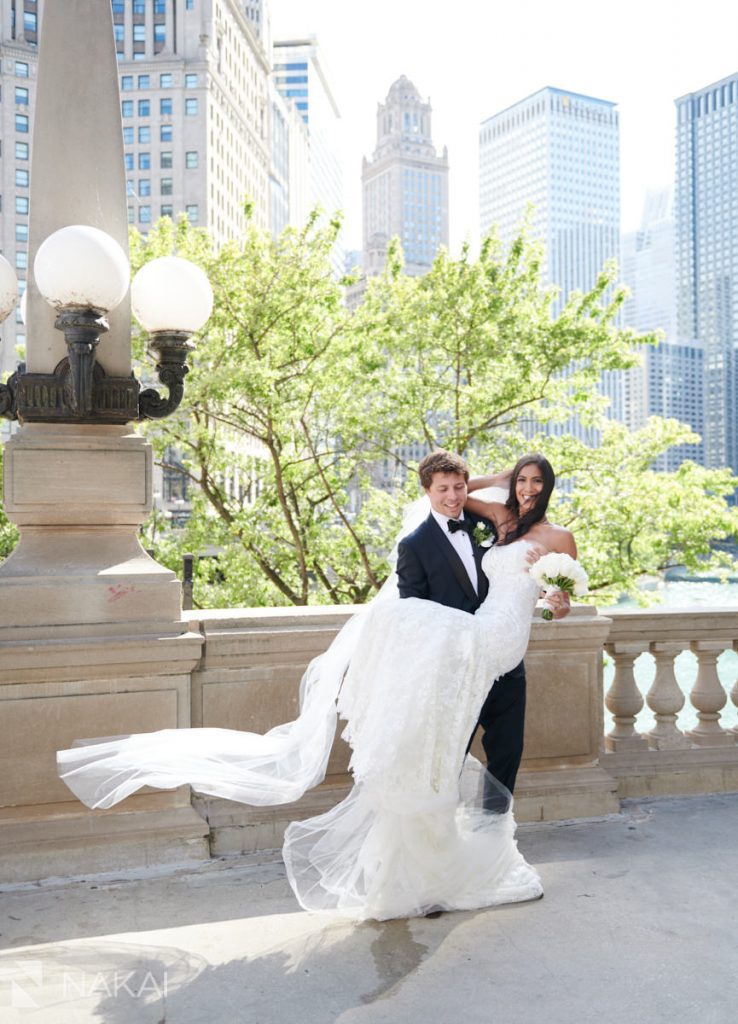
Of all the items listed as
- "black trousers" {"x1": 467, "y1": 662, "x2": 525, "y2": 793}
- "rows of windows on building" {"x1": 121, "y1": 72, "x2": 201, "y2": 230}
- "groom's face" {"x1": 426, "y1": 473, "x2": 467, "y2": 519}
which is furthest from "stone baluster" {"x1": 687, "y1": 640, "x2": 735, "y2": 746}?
"rows of windows on building" {"x1": 121, "y1": 72, "x2": 201, "y2": 230}

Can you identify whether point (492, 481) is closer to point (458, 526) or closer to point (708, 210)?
point (458, 526)

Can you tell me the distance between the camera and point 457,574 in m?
4.28

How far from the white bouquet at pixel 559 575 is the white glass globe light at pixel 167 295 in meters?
2.31

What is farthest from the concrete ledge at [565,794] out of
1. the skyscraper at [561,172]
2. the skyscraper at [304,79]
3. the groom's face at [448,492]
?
the skyscraper at [304,79]

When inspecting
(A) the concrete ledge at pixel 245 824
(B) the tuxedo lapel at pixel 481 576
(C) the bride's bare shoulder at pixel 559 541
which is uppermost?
(C) the bride's bare shoulder at pixel 559 541

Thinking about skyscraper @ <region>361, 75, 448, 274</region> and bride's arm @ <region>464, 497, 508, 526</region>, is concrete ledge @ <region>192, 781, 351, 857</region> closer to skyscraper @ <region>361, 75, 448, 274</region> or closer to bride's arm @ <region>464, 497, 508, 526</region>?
bride's arm @ <region>464, 497, 508, 526</region>

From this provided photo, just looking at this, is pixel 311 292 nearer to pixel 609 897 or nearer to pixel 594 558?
pixel 594 558

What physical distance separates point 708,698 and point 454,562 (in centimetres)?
250

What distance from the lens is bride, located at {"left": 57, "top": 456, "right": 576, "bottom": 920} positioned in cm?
385

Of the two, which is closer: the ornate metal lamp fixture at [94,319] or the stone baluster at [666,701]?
the ornate metal lamp fixture at [94,319]

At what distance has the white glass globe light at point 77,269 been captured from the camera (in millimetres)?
4465

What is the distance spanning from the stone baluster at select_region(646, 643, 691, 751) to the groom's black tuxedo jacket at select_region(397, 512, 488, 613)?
6.67ft

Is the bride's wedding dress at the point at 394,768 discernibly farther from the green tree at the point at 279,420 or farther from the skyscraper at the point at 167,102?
the skyscraper at the point at 167,102

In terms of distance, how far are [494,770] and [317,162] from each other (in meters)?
200
